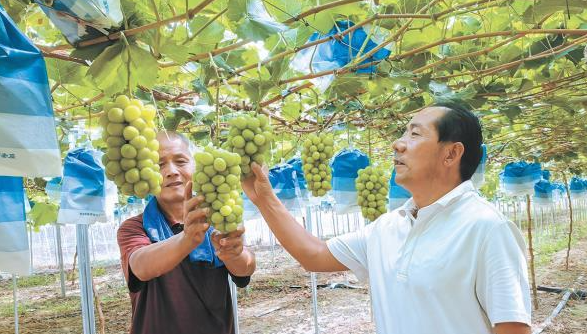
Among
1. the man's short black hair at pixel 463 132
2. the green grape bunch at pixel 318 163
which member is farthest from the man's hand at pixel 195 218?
the green grape bunch at pixel 318 163

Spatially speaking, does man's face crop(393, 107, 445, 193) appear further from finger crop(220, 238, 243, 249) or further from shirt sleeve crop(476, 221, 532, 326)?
finger crop(220, 238, 243, 249)

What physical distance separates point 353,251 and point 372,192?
1.05 metres

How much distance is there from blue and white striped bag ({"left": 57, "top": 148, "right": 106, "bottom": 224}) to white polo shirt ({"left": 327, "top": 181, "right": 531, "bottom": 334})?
6.15ft

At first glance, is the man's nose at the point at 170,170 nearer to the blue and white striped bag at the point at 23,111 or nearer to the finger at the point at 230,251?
the finger at the point at 230,251

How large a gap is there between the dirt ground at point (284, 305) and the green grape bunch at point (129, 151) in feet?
20.2

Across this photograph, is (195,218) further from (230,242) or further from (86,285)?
(86,285)

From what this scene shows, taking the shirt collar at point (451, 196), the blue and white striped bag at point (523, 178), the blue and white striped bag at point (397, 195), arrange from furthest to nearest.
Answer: the blue and white striped bag at point (523, 178) → the blue and white striped bag at point (397, 195) → the shirt collar at point (451, 196)

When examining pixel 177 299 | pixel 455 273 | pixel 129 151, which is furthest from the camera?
pixel 177 299

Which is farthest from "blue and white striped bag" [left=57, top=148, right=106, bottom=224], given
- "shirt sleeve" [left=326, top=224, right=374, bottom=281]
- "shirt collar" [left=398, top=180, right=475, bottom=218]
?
"shirt collar" [left=398, top=180, right=475, bottom=218]

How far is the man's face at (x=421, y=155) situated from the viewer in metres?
1.79

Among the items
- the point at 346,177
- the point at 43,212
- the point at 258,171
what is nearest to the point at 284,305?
the point at 43,212

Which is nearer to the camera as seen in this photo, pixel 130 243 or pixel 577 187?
pixel 130 243

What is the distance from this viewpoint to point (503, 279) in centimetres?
145

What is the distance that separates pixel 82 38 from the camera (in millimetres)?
1146
